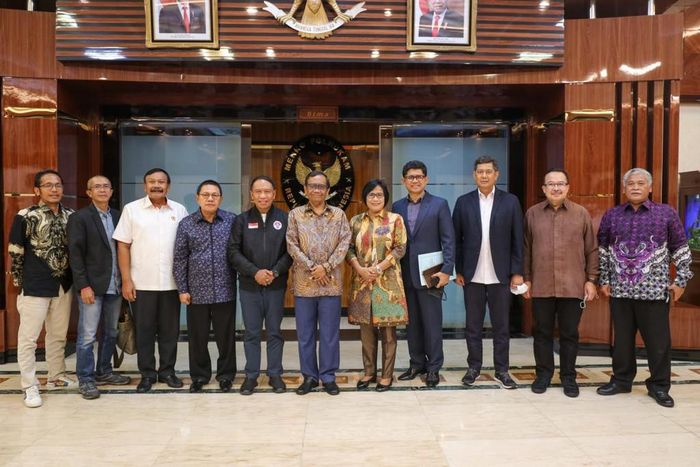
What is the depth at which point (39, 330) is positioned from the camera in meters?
3.63

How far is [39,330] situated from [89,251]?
1.93 feet

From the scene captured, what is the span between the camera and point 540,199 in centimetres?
531

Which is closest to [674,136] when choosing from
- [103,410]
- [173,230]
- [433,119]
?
[433,119]

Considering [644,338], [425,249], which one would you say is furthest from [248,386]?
[644,338]

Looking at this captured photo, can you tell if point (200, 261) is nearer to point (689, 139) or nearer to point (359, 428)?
point (359, 428)

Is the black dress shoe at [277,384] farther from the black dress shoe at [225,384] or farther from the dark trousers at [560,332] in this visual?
the dark trousers at [560,332]

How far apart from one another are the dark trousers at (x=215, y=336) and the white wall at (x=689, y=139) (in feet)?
15.7

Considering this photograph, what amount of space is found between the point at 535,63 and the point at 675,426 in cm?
290

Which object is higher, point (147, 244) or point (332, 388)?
point (147, 244)

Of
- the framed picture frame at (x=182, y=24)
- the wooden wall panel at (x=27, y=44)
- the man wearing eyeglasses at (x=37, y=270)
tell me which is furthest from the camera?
the wooden wall panel at (x=27, y=44)

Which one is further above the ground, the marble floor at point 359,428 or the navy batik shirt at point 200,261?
the navy batik shirt at point 200,261

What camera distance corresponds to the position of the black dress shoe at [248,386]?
368 cm

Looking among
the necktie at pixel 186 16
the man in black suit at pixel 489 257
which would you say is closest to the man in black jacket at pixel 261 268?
the man in black suit at pixel 489 257

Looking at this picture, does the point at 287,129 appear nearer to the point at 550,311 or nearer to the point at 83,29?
the point at 83,29
